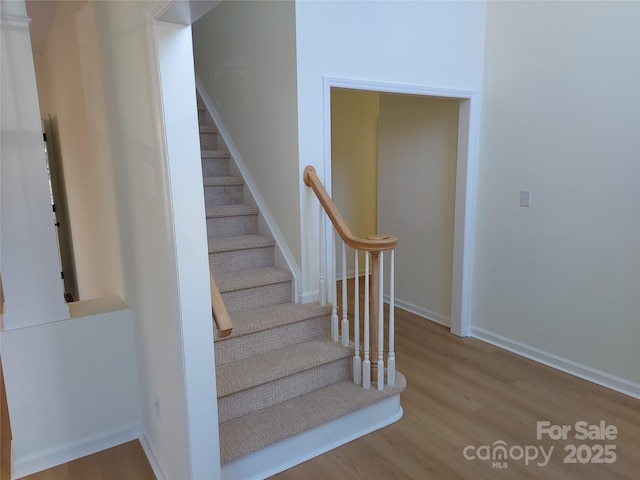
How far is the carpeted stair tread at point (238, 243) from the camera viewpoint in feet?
9.12

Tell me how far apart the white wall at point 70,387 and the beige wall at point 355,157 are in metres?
2.84

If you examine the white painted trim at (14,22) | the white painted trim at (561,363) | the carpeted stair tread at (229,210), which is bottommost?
the white painted trim at (561,363)

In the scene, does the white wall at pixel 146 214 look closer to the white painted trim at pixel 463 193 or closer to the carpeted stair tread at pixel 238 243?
the carpeted stair tread at pixel 238 243

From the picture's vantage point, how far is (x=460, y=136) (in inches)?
129

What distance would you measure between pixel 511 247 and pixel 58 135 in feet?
13.8

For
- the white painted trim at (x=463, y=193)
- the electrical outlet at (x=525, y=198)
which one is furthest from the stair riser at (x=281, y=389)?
the electrical outlet at (x=525, y=198)

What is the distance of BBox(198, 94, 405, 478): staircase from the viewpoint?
213 centimetres

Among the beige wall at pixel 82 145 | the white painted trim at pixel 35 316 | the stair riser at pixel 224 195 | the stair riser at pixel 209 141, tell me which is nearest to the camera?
the white painted trim at pixel 35 316

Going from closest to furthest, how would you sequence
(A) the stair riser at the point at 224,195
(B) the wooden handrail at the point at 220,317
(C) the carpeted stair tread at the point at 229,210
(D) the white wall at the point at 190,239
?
(D) the white wall at the point at 190,239 < (B) the wooden handrail at the point at 220,317 < (C) the carpeted stair tread at the point at 229,210 < (A) the stair riser at the point at 224,195

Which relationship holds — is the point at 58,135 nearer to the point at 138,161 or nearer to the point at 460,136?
the point at 138,161

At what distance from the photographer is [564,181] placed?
2807 millimetres

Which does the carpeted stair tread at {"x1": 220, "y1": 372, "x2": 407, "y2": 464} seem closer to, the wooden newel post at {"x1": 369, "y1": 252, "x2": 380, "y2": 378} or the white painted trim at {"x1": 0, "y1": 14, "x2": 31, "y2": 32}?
the wooden newel post at {"x1": 369, "y1": 252, "x2": 380, "y2": 378}

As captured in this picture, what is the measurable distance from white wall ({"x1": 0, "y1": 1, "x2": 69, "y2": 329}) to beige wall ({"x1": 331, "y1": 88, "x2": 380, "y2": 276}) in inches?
118

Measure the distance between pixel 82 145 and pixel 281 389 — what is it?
7.13 ft
